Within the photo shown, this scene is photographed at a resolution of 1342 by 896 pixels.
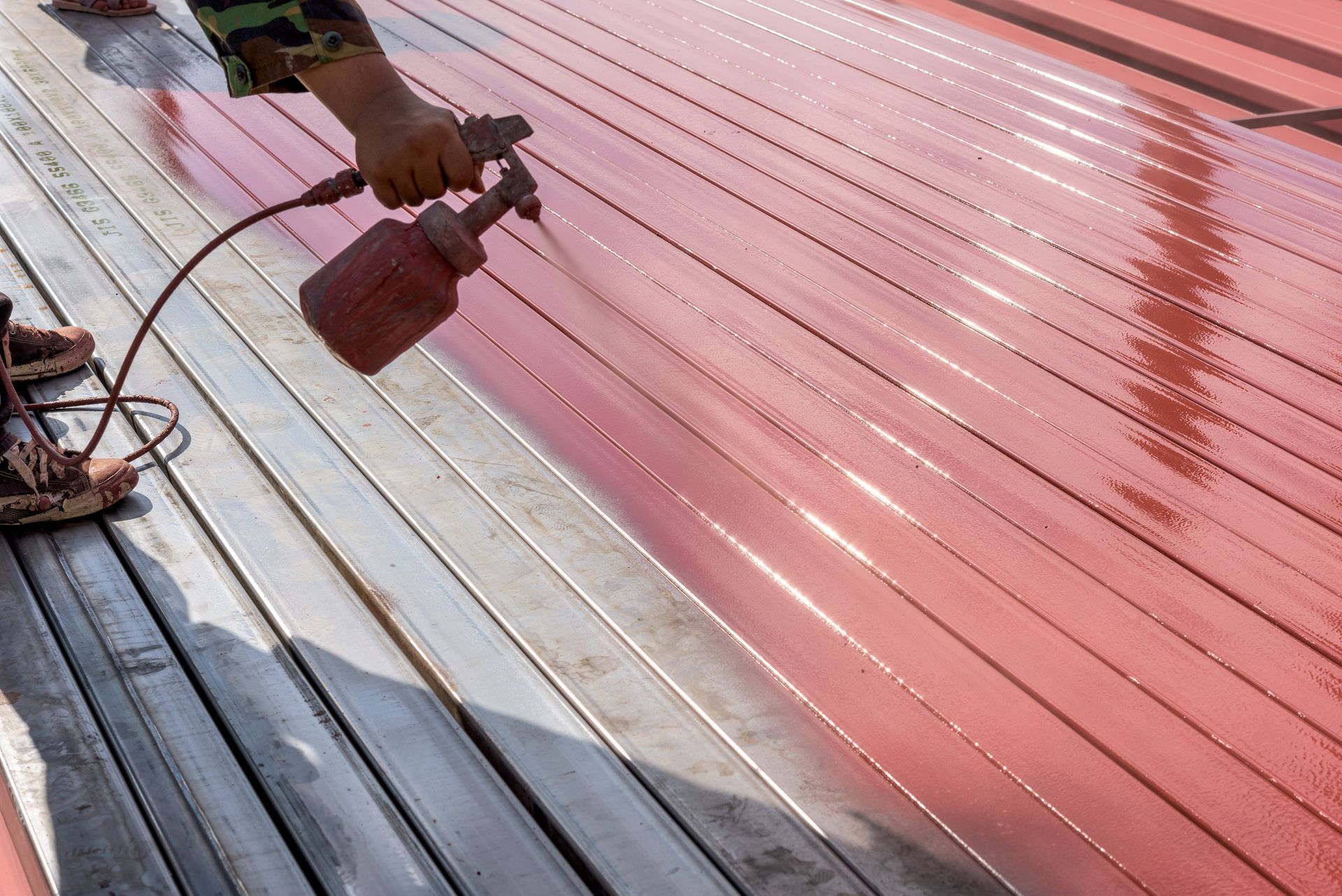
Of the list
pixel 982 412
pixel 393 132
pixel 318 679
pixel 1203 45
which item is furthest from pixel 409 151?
pixel 1203 45

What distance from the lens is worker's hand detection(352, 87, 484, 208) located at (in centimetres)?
138

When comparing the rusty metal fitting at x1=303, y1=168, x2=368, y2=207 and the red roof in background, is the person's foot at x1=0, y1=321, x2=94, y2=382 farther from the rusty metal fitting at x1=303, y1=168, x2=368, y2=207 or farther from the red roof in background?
the red roof in background

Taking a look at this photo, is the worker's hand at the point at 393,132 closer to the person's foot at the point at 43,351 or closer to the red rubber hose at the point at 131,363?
the red rubber hose at the point at 131,363

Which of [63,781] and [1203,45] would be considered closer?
[63,781]

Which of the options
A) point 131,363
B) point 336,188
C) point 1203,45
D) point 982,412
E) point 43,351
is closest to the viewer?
point 336,188

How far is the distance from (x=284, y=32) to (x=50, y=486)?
802 millimetres

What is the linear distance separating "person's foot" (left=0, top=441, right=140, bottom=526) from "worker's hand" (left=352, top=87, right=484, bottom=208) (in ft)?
2.42

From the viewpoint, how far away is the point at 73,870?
1.29 m

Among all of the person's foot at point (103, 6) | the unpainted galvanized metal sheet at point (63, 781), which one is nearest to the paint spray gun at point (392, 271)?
the unpainted galvanized metal sheet at point (63, 781)

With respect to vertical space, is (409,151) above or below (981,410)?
above

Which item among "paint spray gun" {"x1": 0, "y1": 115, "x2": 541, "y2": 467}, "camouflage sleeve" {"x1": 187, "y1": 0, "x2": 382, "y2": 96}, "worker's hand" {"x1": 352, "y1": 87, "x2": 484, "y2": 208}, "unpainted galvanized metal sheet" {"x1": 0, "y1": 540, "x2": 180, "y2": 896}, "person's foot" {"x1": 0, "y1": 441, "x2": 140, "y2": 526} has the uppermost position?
"camouflage sleeve" {"x1": 187, "y1": 0, "x2": 382, "y2": 96}

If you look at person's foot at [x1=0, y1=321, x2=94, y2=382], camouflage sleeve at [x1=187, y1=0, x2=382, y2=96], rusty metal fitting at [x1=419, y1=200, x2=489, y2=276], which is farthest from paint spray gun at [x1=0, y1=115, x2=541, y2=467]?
person's foot at [x1=0, y1=321, x2=94, y2=382]

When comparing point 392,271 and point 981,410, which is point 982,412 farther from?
point 392,271

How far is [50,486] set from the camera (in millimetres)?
1788
